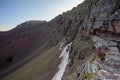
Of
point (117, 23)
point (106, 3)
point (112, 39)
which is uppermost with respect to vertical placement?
point (106, 3)

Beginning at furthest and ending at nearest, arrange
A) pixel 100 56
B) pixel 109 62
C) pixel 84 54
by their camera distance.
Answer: pixel 84 54 → pixel 100 56 → pixel 109 62

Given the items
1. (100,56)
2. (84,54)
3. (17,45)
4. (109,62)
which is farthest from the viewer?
(17,45)

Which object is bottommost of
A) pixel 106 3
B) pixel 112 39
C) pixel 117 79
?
pixel 117 79

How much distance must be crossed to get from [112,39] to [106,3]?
17.4ft

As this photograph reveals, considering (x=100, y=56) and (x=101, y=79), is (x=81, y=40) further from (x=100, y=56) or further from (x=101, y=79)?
(x=101, y=79)

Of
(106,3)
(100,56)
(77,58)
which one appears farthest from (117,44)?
(77,58)

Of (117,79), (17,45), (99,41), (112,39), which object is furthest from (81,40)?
(17,45)

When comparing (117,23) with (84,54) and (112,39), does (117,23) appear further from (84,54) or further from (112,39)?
(84,54)

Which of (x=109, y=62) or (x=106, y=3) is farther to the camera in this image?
(x=106, y=3)

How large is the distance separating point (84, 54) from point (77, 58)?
7.82 ft

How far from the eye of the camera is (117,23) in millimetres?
16719

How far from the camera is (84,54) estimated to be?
30875 mm

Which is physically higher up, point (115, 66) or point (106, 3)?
point (106, 3)

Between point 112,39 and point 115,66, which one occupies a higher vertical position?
point 112,39
